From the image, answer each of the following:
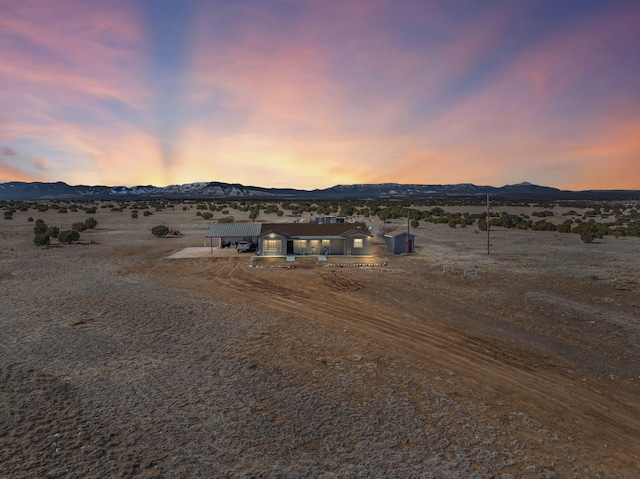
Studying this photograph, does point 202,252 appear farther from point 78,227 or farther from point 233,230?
point 78,227

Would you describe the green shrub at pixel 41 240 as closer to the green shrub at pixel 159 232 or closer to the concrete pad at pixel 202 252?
the green shrub at pixel 159 232

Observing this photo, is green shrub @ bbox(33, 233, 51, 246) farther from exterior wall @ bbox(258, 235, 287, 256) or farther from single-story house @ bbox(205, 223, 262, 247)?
exterior wall @ bbox(258, 235, 287, 256)

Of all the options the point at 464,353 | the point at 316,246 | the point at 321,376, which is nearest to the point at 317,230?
the point at 316,246

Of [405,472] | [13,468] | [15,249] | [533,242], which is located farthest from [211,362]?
[533,242]

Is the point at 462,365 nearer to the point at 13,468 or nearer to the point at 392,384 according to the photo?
the point at 392,384

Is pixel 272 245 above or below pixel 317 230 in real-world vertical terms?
below

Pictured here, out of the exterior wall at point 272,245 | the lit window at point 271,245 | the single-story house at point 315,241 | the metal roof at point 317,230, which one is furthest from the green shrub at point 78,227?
the lit window at point 271,245
